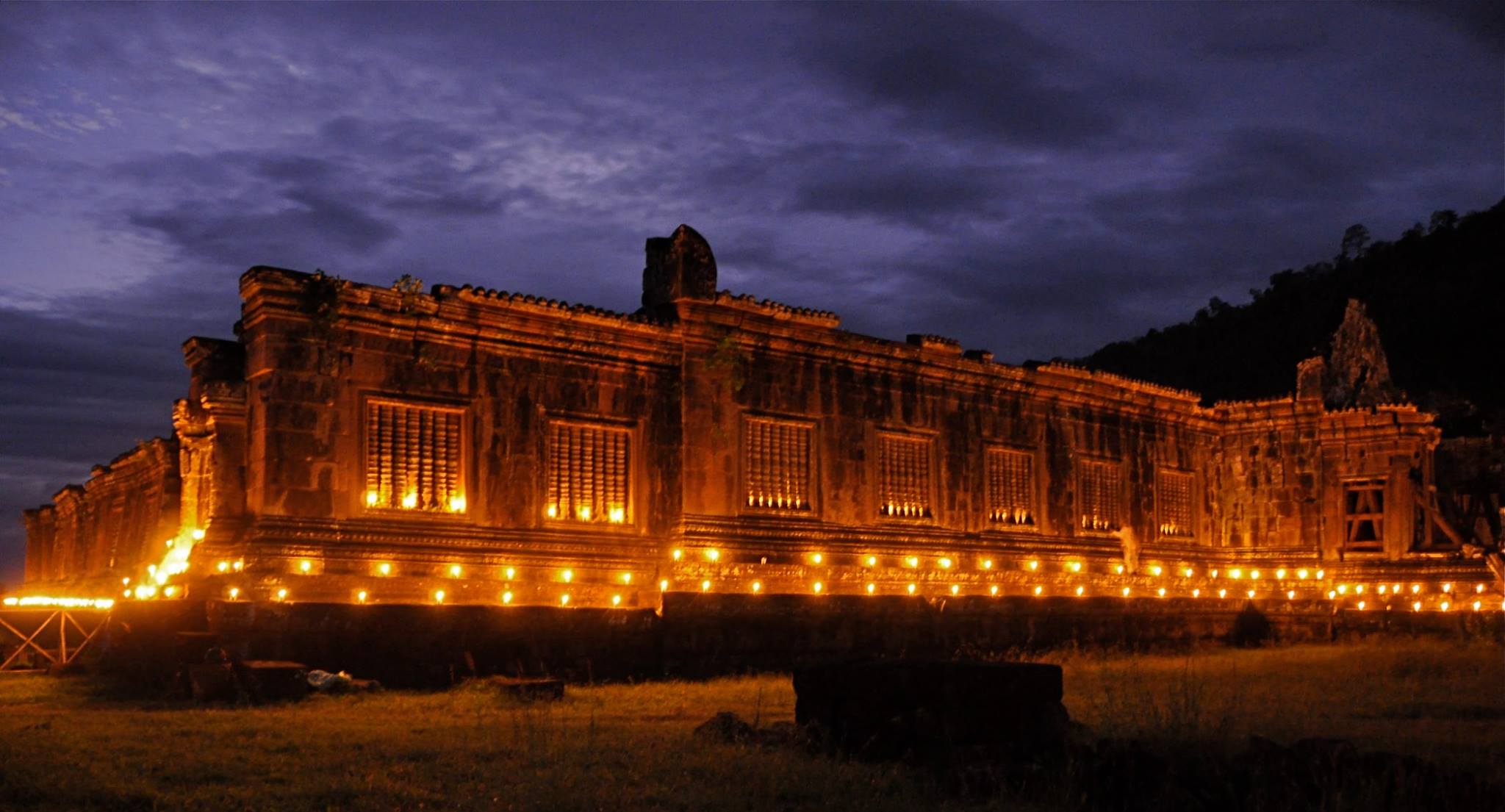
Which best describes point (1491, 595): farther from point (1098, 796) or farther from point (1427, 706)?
point (1098, 796)

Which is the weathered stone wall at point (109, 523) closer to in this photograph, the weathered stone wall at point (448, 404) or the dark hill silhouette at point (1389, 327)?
the weathered stone wall at point (448, 404)

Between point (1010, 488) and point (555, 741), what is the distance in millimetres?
16717

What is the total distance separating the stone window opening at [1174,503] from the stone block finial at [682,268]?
44.4 feet

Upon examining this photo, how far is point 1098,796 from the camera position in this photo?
11438 millimetres

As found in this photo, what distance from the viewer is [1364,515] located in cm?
3177

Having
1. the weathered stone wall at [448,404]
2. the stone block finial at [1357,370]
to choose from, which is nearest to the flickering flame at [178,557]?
the weathered stone wall at [448,404]

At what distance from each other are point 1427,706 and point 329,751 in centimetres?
1240

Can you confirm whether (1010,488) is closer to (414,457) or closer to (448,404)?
(448,404)

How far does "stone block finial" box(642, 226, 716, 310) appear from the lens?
22.9 metres

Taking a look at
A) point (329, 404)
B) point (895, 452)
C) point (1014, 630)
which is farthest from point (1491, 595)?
point (329, 404)

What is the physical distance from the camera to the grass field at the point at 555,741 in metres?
10.4

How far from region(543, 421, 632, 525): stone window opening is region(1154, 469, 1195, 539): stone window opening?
47.9 ft

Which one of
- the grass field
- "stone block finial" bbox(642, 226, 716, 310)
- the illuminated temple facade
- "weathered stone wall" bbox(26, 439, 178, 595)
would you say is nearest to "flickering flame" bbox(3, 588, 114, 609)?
the grass field

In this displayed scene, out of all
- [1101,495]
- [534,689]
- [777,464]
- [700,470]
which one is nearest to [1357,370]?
[1101,495]
